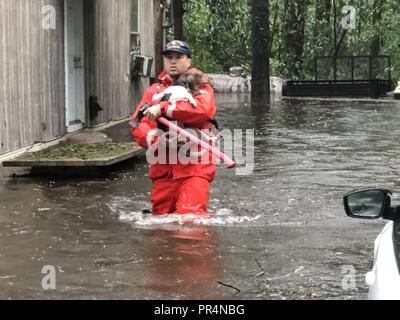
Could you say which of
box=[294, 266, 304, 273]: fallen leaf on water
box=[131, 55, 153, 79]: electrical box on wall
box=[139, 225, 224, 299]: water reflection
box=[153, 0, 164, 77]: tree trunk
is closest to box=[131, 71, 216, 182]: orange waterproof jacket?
box=[139, 225, 224, 299]: water reflection

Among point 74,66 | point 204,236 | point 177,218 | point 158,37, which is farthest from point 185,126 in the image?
point 158,37

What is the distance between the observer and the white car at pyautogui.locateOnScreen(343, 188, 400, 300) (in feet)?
9.05

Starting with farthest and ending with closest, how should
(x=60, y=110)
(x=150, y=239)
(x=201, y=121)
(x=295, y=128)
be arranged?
(x=295, y=128) → (x=60, y=110) → (x=201, y=121) → (x=150, y=239)

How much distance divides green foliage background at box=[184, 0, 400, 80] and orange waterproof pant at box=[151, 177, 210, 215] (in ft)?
85.3

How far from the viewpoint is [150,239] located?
20.8ft

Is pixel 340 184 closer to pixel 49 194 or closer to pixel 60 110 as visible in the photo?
pixel 49 194

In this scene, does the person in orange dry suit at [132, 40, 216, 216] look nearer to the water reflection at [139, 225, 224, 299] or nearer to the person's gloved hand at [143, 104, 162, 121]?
the person's gloved hand at [143, 104, 162, 121]

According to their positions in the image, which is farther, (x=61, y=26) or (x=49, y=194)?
(x=61, y=26)

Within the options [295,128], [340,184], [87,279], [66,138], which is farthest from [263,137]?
[87,279]

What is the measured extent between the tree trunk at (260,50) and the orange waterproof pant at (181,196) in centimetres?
1815

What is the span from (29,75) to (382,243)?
28.2 ft

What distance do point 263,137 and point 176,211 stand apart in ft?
23.3

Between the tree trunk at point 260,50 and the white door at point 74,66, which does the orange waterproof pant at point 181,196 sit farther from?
the tree trunk at point 260,50

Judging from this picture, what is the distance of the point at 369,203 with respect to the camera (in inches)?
131
